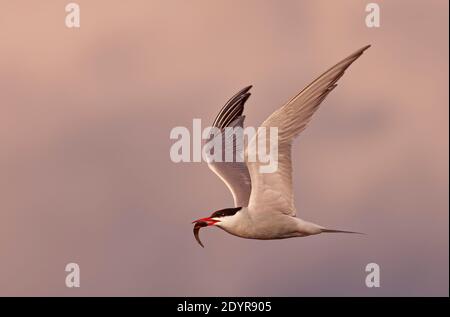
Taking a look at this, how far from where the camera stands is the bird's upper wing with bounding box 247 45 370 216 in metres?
12.3

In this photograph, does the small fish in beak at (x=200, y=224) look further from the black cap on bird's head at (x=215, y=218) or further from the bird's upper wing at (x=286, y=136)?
the bird's upper wing at (x=286, y=136)

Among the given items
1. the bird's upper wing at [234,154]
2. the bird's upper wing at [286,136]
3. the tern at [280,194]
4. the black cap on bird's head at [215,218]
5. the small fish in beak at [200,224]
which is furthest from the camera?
the bird's upper wing at [234,154]

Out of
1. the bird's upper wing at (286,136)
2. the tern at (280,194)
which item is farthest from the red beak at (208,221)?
the bird's upper wing at (286,136)

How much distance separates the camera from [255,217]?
13.1 metres

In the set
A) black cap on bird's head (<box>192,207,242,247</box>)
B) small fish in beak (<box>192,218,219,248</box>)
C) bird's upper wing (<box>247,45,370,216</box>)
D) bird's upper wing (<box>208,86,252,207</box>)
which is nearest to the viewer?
bird's upper wing (<box>247,45,370,216</box>)

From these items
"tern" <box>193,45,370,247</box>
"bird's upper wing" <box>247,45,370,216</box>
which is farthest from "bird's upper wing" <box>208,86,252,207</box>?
"bird's upper wing" <box>247,45,370,216</box>

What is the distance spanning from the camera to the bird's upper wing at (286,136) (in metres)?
12.3

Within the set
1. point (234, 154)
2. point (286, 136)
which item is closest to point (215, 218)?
point (286, 136)

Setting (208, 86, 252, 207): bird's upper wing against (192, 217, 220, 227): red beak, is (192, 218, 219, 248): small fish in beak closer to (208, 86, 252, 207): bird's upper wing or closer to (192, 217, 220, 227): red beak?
(192, 217, 220, 227): red beak

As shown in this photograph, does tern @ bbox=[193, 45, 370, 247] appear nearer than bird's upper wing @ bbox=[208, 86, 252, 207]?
Yes

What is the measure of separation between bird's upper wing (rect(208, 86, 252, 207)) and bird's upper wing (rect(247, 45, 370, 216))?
1.22m

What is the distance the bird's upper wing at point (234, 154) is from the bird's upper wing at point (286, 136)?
48.1 inches

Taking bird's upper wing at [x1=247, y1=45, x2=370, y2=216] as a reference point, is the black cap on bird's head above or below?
below

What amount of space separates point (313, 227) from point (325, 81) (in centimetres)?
241
